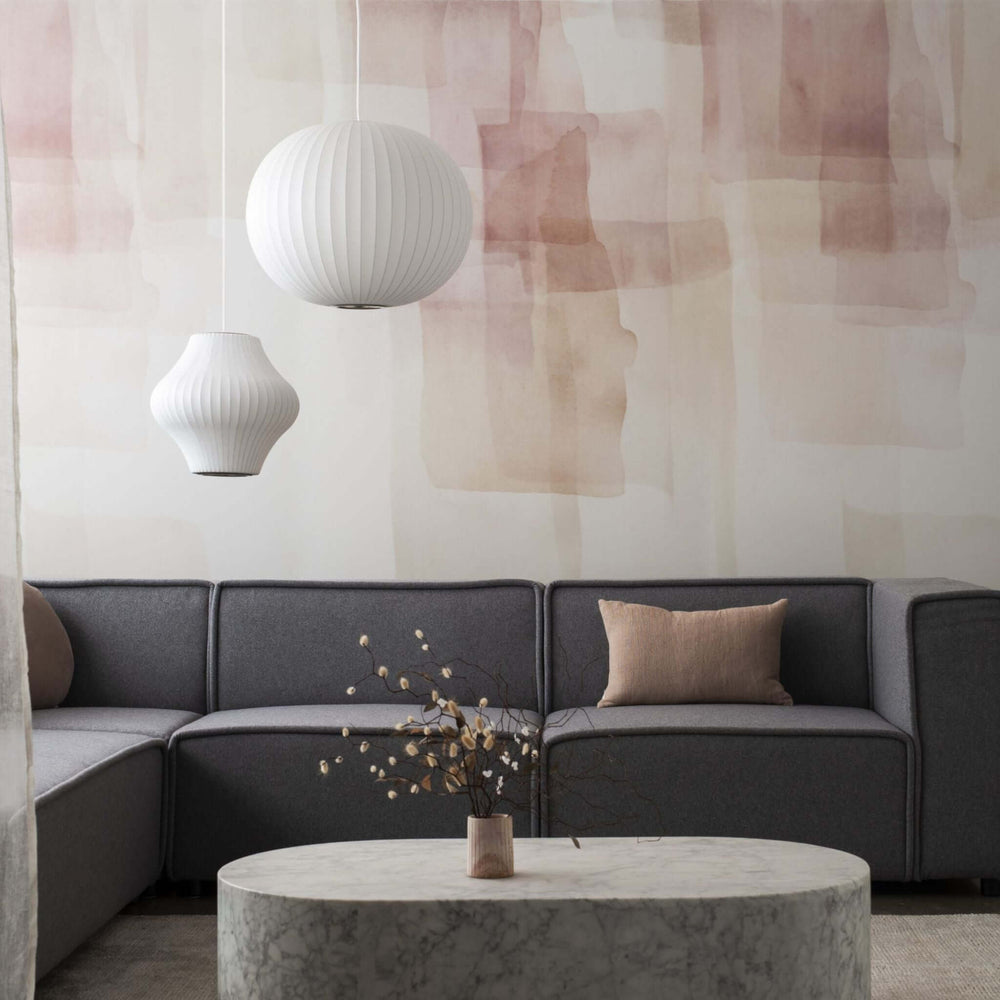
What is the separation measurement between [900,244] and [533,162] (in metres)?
1.25

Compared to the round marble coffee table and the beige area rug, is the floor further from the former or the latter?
the round marble coffee table

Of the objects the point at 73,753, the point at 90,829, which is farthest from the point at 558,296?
the point at 90,829

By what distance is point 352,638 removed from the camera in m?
3.70

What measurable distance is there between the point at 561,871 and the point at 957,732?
1399mm

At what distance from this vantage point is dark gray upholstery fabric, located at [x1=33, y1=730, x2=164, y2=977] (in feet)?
7.78

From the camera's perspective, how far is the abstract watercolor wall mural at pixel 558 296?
13.5ft

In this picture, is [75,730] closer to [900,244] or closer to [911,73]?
[900,244]

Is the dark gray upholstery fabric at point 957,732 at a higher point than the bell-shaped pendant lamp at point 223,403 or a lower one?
lower

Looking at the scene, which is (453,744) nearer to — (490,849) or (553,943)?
(490,849)

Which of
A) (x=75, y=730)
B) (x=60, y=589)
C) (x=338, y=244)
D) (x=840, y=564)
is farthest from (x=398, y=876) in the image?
(x=840, y=564)

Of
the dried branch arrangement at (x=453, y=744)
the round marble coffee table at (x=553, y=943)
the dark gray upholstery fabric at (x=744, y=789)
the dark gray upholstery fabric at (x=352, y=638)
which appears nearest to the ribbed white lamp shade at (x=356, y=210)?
the dried branch arrangement at (x=453, y=744)

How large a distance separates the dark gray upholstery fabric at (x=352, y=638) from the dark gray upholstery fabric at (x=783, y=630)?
82mm

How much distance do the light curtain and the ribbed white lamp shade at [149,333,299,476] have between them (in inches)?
63.5

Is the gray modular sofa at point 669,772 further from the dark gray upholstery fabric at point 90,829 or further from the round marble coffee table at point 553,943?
the round marble coffee table at point 553,943
